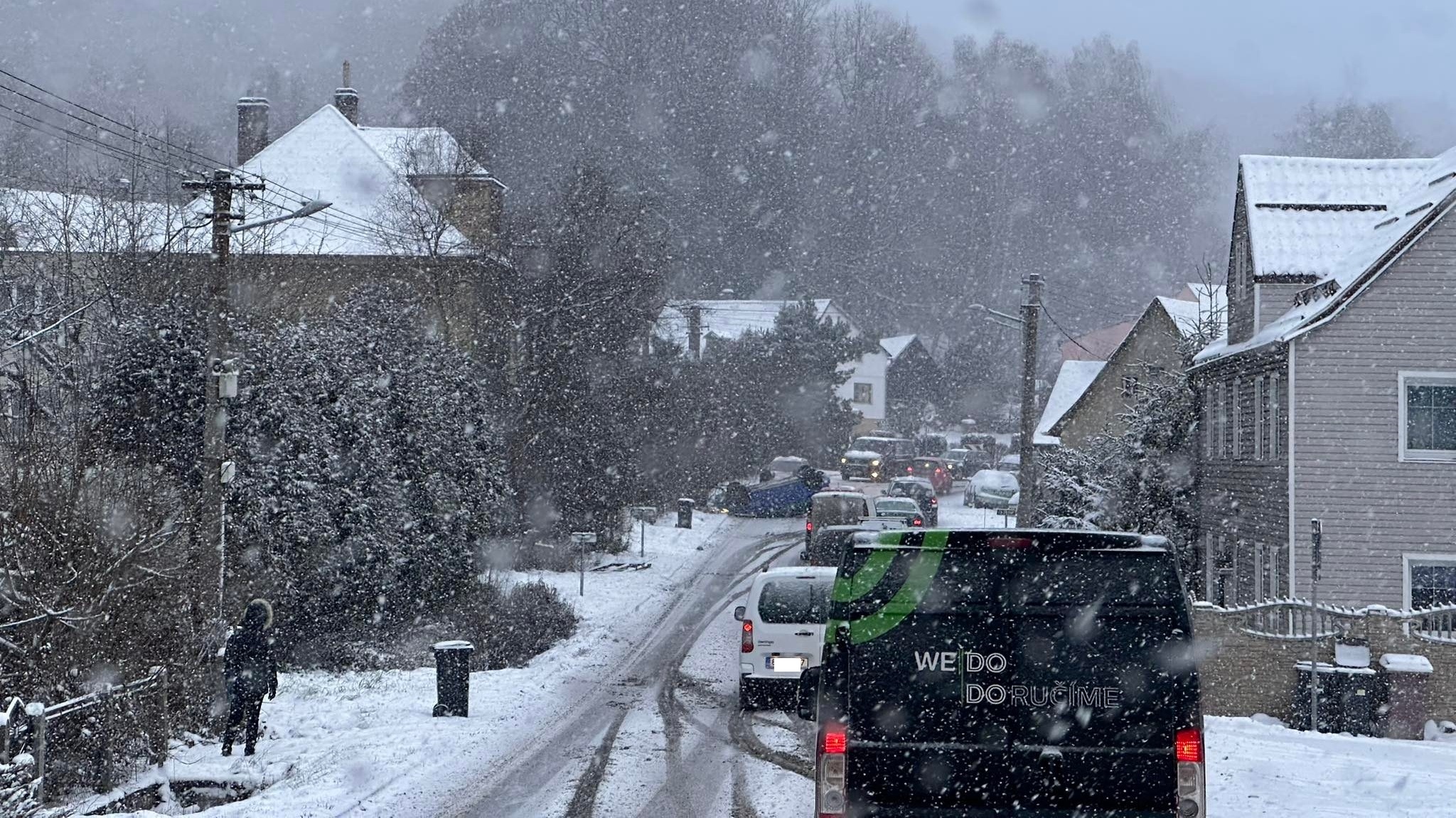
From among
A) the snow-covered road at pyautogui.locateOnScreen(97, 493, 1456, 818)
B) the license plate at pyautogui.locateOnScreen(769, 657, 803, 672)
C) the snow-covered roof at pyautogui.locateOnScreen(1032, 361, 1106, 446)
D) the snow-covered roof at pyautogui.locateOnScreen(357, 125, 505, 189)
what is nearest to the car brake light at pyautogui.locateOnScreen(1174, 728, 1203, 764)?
the snow-covered road at pyautogui.locateOnScreen(97, 493, 1456, 818)

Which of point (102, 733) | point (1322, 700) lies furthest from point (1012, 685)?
point (1322, 700)

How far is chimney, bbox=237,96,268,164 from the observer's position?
49.3 meters

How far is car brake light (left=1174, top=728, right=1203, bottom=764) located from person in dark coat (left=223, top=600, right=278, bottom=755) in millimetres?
9526

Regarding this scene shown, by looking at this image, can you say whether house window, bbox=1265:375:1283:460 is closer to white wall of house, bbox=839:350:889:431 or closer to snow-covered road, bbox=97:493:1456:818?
snow-covered road, bbox=97:493:1456:818

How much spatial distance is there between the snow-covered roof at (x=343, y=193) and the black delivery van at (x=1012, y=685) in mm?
32121

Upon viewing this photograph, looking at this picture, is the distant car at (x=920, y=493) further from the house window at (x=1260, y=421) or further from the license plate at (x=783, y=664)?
the license plate at (x=783, y=664)

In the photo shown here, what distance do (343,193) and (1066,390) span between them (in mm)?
26078

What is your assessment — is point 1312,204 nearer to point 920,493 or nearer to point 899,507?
point 899,507

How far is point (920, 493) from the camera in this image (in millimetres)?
48094

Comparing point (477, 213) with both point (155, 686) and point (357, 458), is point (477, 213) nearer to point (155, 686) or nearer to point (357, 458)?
point (357, 458)

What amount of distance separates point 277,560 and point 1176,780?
1863 centimetres

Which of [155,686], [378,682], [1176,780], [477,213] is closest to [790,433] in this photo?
[477,213]

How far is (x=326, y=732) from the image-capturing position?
47.7 ft

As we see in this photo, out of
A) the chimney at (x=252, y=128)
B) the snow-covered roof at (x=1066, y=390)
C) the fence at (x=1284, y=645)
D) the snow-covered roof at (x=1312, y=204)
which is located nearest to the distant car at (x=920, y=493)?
the snow-covered roof at (x=1066, y=390)
